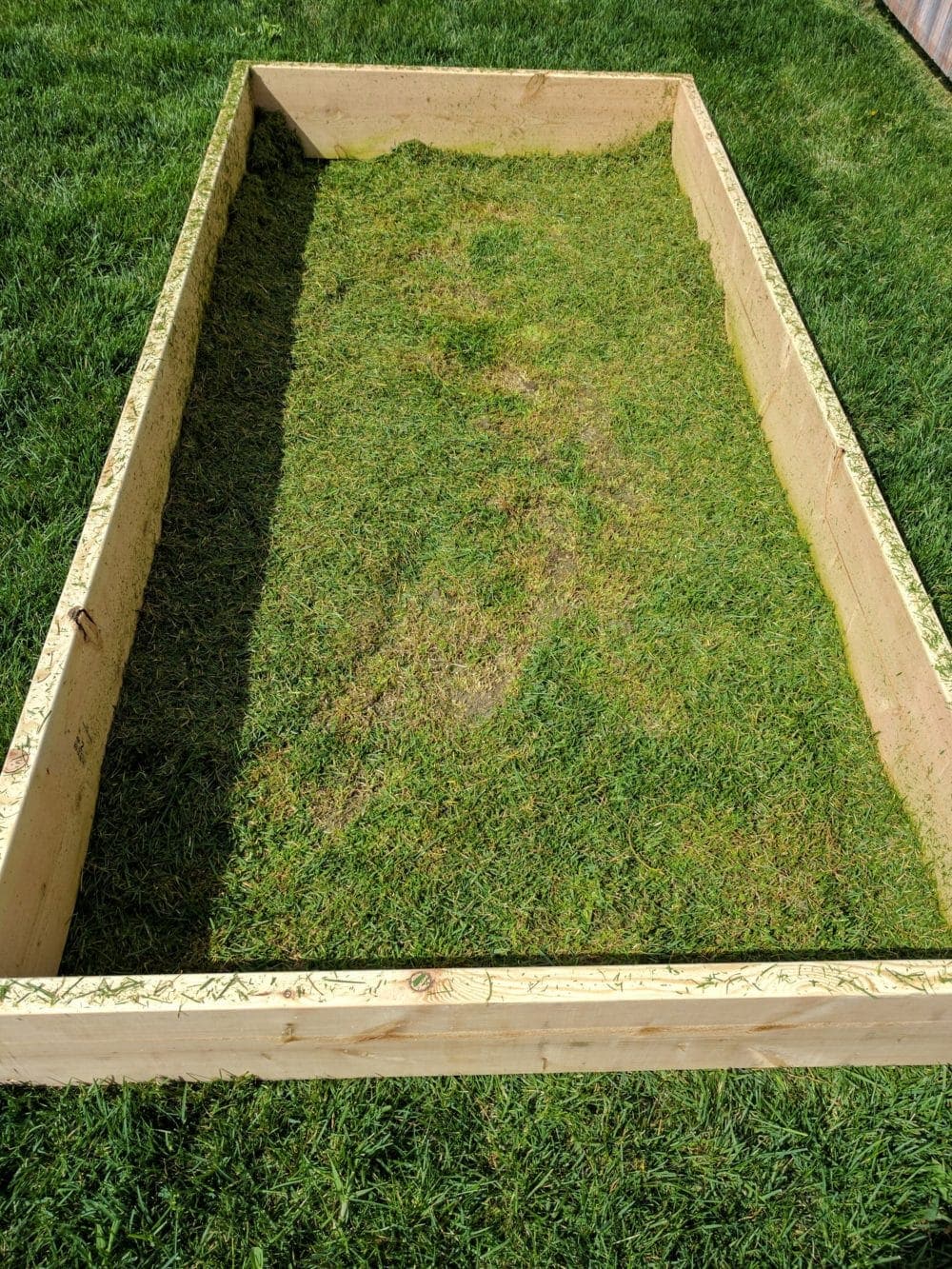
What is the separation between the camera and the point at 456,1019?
63.7 inches

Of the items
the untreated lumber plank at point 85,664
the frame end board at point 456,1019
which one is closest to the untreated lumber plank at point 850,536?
the frame end board at point 456,1019

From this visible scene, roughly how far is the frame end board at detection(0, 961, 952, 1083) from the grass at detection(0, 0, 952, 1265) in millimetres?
98

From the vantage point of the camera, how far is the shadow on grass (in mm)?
2043

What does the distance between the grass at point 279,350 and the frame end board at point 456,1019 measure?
98 millimetres

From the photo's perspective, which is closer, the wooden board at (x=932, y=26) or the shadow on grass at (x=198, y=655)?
the shadow on grass at (x=198, y=655)

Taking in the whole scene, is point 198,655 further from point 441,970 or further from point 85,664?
point 441,970

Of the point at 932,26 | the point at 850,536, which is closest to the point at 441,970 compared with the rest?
the point at 850,536

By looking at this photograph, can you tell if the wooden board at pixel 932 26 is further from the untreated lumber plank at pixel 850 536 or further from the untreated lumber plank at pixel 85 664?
the untreated lumber plank at pixel 85 664

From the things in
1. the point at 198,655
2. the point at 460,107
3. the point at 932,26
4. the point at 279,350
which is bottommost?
the point at 198,655

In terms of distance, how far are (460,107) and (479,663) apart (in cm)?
326

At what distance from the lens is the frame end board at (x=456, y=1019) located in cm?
157

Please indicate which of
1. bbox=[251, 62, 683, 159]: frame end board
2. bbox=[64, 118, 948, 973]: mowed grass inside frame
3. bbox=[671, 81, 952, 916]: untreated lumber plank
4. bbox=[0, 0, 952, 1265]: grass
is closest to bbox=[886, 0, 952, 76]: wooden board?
bbox=[0, 0, 952, 1265]: grass

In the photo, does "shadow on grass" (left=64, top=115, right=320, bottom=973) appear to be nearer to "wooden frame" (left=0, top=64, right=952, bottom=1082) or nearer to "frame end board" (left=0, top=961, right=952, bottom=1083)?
"wooden frame" (left=0, top=64, right=952, bottom=1082)

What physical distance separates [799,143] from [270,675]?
421 centimetres
